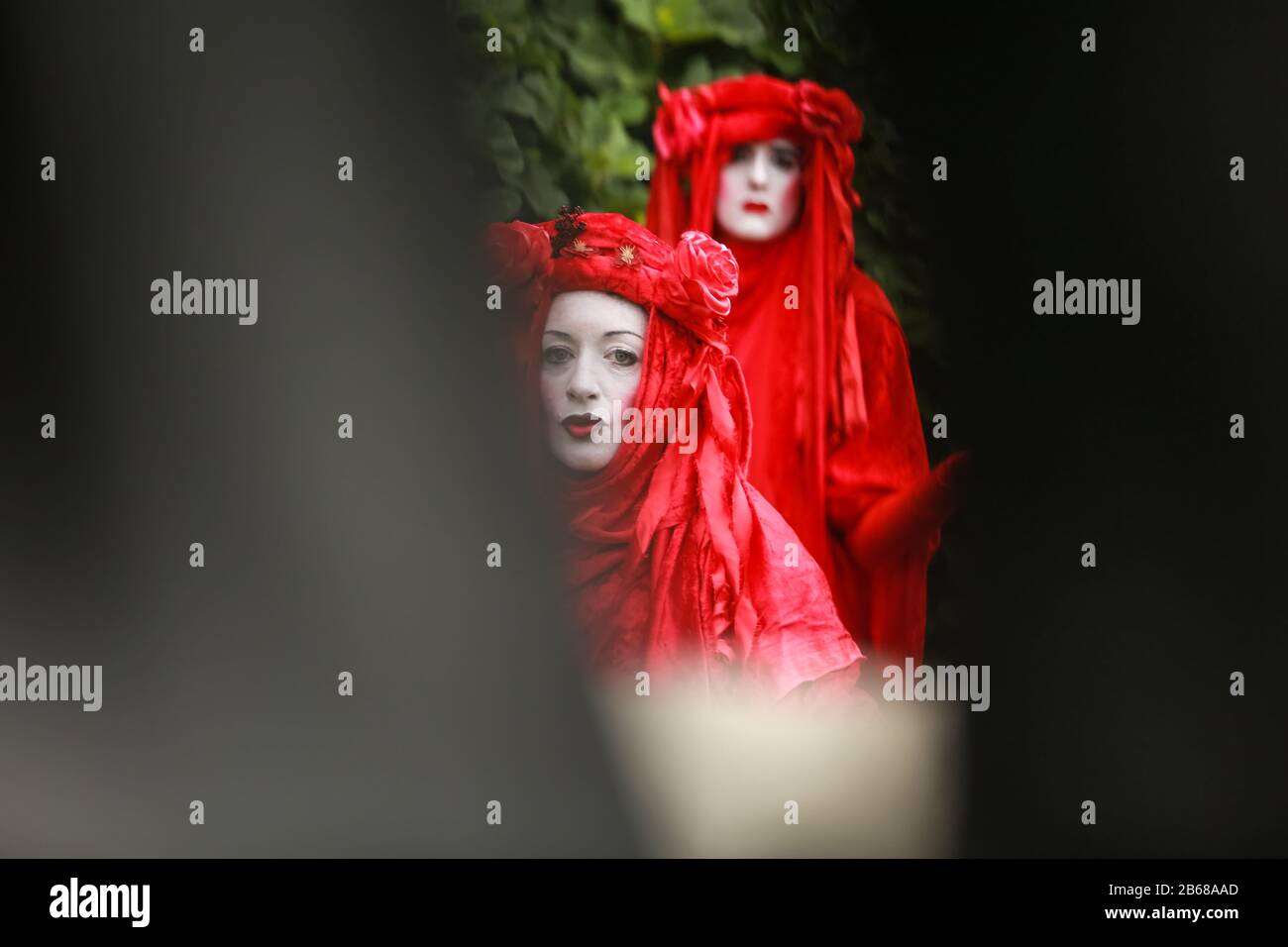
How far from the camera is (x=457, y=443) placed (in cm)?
255

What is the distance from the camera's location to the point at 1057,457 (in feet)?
8.43

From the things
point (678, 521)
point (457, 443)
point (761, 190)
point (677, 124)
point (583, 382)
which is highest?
point (677, 124)

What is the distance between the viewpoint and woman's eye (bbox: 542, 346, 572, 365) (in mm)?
2535

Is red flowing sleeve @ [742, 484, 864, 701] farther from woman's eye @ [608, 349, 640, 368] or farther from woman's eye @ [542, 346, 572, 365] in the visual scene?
woman's eye @ [542, 346, 572, 365]

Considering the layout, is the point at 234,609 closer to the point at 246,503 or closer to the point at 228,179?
the point at 246,503

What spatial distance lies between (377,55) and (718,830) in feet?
6.09

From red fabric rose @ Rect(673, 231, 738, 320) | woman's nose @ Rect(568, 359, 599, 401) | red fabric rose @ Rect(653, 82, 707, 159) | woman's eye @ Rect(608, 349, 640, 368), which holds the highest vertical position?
red fabric rose @ Rect(653, 82, 707, 159)

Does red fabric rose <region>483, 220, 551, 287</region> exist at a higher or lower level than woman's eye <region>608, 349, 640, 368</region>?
higher

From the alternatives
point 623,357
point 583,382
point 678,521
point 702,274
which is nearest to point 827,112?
point 702,274

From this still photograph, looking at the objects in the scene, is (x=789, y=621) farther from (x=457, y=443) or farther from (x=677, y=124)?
(x=677, y=124)

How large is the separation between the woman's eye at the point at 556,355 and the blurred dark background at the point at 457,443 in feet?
0.43

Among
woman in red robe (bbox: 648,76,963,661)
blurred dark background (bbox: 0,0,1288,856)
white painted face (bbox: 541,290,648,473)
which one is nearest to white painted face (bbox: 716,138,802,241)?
woman in red robe (bbox: 648,76,963,661)

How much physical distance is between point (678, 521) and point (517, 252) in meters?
0.68
